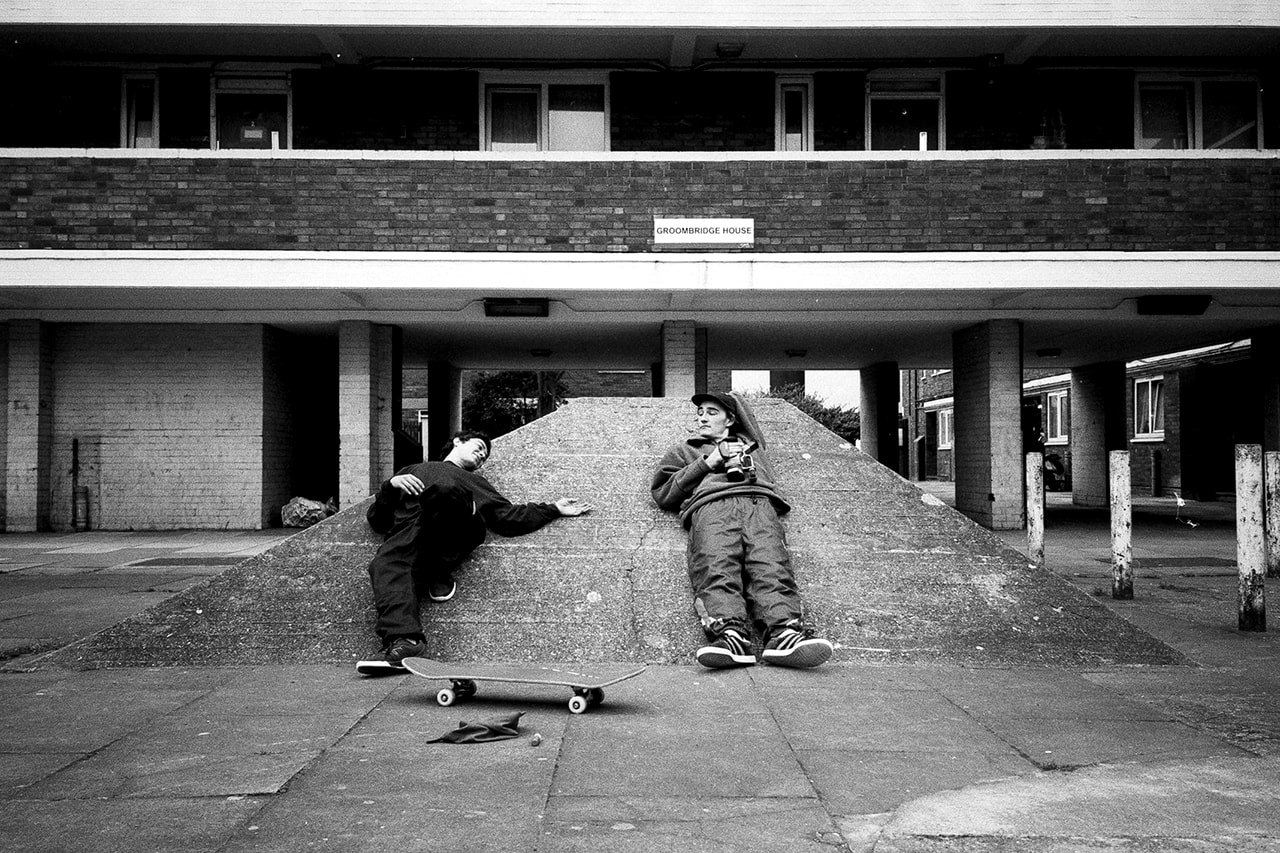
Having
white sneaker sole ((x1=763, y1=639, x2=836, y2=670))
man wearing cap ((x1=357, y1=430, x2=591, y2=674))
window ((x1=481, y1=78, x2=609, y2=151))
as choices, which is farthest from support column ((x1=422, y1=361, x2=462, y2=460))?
white sneaker sole ((x1=763, y1=639, x2=836, y2=670))

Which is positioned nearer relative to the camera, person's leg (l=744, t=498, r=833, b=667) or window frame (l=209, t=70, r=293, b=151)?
person's leg (l=744, t=498, r=833, b=667)

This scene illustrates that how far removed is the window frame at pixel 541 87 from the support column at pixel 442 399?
703 cm

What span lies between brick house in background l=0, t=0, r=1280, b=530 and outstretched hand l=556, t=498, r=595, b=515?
644cm

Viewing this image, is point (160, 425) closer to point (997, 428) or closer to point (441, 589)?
point (441, 589)

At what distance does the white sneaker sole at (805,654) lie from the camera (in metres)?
5.05

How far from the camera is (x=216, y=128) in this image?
551 inches

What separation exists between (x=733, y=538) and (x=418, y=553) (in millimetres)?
1745

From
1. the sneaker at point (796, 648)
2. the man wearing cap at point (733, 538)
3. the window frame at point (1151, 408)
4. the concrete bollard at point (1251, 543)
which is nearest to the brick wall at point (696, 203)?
the concrete bollard at point (1251, 543)

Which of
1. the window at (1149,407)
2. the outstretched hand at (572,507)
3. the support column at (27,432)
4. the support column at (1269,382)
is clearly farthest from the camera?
the window at (1149,407)

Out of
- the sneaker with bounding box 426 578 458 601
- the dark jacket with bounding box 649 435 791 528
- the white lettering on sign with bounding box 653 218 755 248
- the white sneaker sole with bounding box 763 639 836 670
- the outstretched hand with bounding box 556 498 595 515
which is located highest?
the white lettering on sign with bounding box 653 218 755 248

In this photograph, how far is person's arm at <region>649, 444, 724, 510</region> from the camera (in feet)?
20.4

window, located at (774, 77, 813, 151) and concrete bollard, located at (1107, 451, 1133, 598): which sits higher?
window, located at (774, 77, 813, 151)

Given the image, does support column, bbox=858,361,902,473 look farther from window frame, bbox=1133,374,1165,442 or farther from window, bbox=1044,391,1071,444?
window, bbox=1044,391,1071,444

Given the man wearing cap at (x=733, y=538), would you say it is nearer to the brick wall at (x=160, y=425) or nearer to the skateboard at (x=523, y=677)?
the skateboard at (x=523, y=677)
